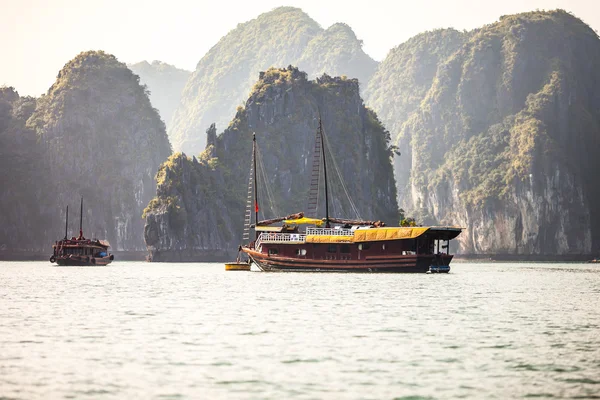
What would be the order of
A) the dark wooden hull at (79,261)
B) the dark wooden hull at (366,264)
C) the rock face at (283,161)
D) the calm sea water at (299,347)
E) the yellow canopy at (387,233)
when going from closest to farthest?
the calm sea water at (299,347) → the yellow canopy at (387,233) → the dark wooden hull at (366,264) → the dark wooden hull at (79,261) → the rock face at (283,161)

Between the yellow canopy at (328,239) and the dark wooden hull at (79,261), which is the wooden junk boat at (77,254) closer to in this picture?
the dark wooden hull at (79,261)

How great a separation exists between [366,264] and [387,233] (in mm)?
4063

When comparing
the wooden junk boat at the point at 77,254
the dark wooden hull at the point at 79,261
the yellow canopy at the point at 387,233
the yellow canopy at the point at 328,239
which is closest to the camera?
the yellow canopy at the point at 387,233

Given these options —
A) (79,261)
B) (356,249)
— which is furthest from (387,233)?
(79,261)

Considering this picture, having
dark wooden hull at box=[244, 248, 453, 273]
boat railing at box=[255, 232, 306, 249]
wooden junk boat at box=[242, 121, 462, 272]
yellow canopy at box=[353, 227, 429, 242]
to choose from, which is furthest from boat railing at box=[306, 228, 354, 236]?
dark wooden hull at box=[244, 248, 453, 273]

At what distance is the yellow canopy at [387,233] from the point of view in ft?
260

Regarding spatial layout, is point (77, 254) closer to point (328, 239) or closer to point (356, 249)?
point (328, 239)

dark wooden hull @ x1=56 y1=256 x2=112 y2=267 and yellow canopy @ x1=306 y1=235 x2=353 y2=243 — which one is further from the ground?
yellow canopy @ x1=306 y1=235 x2=353 y2=243

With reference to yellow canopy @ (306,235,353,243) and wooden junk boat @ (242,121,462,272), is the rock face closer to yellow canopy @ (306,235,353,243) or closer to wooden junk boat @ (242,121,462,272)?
wooden junk boat @ (242,121,462,272)

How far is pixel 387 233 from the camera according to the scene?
267ft

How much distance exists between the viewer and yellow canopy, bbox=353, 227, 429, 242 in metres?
79.4

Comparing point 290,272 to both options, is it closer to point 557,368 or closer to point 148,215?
point 557,368

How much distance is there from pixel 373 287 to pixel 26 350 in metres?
35.7

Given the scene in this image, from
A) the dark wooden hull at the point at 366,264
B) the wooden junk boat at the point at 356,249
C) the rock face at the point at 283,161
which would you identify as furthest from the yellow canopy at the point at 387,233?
the rock face at the point at 283,161
